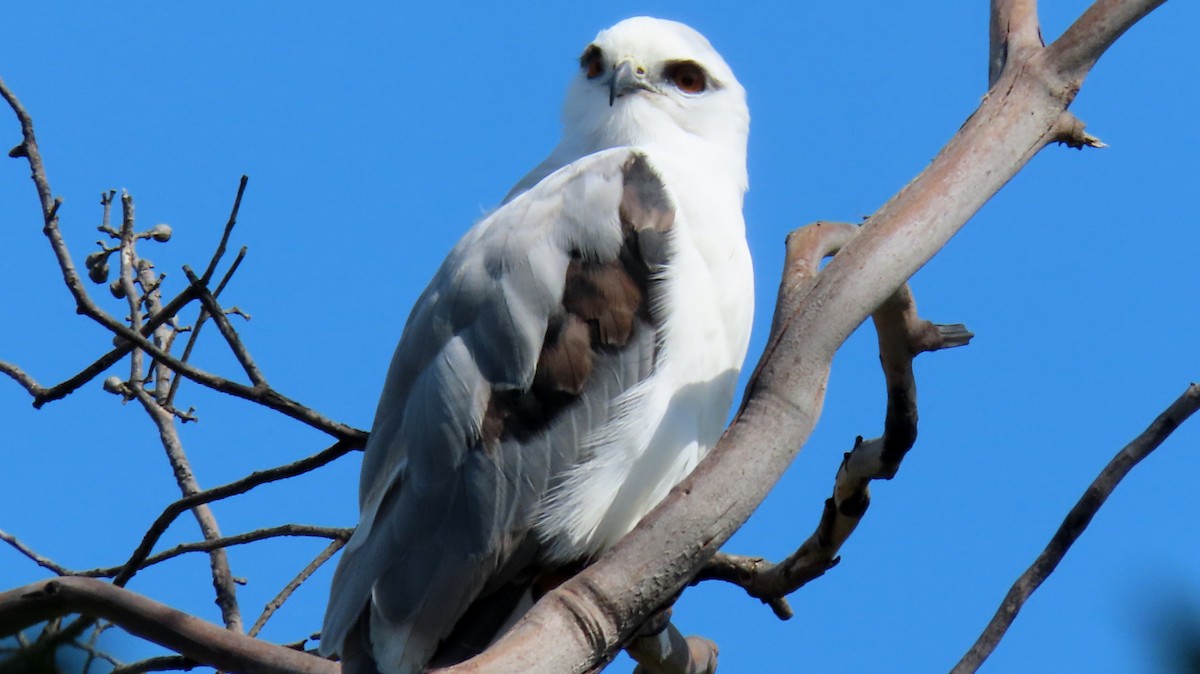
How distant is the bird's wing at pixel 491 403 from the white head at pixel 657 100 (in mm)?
843

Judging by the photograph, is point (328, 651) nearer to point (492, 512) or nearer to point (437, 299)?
point (492, 512)

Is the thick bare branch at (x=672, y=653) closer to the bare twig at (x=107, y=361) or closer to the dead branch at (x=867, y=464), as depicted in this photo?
the dead branch at (x=867, y=464)

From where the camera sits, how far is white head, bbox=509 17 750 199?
559 cm

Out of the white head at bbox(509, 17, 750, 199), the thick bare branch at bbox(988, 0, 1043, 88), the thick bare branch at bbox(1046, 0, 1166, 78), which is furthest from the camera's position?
the white head at bbox(509, 17, 750, 199)

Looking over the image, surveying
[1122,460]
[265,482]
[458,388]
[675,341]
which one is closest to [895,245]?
[1122,460]

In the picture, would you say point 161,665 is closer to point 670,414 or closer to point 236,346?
point 236,346

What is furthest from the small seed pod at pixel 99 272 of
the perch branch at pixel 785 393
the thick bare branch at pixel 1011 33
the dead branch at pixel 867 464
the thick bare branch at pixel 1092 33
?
the thick bare branch at pixel 1092 33

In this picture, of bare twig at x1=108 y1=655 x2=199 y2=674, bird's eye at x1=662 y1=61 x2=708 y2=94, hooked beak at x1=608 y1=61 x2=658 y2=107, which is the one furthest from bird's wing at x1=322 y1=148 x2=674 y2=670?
bird's eye at x1=662 y1=61 x2=708 y2=94

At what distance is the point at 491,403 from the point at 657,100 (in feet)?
5.66

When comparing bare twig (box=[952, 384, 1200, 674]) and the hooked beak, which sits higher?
the hooked beak

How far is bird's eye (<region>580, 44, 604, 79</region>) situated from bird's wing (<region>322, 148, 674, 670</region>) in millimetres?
1273

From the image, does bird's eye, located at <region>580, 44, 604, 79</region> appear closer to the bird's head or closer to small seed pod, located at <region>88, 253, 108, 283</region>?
the bird's head

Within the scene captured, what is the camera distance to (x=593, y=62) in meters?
6.00

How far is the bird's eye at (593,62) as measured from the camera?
592cm
